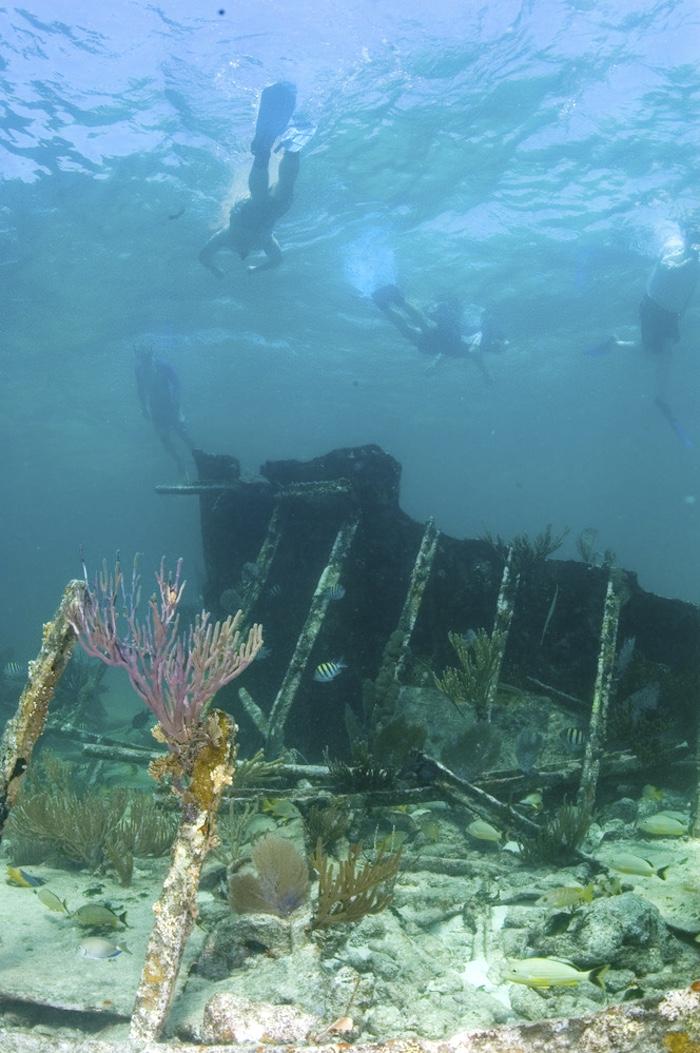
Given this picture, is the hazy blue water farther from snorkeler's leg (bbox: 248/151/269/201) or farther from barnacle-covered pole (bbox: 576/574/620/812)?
barnacle-covered pole (bbox: 576/574/620/812)

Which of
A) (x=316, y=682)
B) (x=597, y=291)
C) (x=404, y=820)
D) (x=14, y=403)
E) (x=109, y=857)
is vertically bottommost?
(x=109, y=857)

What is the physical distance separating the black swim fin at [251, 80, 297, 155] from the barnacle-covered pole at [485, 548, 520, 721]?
11657 mm

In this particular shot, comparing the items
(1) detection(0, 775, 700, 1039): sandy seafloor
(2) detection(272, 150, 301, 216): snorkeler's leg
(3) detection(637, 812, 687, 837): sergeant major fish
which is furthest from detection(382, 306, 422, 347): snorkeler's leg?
(1) detection(0, 775, 700, 1039): sandy seafloor

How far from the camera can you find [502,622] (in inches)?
296

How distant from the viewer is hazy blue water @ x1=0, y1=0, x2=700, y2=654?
613 inches

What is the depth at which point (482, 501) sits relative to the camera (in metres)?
89.8

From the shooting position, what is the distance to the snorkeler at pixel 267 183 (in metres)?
13.9

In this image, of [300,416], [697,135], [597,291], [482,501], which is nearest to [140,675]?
[697,135]

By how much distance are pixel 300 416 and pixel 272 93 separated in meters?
30.0

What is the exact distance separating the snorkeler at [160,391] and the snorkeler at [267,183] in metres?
10.1

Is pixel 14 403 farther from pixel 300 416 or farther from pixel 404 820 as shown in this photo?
pixel 404 820

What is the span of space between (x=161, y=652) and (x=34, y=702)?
1.17 metres

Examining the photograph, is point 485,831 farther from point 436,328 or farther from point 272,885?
point 436,328

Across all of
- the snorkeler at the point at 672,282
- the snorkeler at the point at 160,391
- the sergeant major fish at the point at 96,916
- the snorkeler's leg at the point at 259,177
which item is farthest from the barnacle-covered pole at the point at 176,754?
the snorkeler at the point at 160,391
